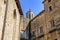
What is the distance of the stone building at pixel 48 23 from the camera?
16875mm

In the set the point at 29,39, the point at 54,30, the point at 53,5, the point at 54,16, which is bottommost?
the point at 29,39

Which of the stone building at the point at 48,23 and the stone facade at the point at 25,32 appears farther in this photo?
the stone facade at the point at 25,32

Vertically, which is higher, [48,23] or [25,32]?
[48,23]

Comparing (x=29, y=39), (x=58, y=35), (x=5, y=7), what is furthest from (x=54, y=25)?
(x=5, y=7)

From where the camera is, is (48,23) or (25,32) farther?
(25,32)

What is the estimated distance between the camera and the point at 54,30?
55.0 feet

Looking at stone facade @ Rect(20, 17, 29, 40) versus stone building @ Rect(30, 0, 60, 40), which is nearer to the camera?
stone building @ Rect(30, 0, 60, 40)

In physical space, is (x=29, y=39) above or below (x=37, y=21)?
below

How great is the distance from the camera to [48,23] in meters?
18.7

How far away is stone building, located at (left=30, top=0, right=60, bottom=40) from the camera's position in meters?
16.9

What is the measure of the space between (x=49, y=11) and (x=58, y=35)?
462 centimetres

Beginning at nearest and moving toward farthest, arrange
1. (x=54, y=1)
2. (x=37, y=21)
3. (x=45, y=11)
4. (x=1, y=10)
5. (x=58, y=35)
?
→ 1. (x=1, y=10)
2. (x=58, y=35)
3. (x=54, y=1)
4. (x=45, y=11)
5. (x=37, y=21)

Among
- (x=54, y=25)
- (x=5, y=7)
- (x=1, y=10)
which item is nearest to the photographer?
(x=1, y=10)

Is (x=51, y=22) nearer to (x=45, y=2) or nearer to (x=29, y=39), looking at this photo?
(x=45, y=2)
